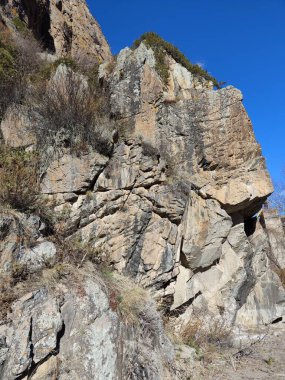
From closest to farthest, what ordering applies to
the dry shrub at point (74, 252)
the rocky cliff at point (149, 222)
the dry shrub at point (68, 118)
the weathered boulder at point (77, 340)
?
the weathered boulder at point (77, 340), the rocky cliff at point (149, 222), the dry shrub at point (74, 252), the dry shrub at point (68, 118)

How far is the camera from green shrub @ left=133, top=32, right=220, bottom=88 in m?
9.98

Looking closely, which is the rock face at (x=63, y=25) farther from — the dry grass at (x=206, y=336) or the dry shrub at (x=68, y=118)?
the dry grass at (x=206, y=336)

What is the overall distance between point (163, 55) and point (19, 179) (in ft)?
20.9

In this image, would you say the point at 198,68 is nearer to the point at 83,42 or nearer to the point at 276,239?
the point at 83,42

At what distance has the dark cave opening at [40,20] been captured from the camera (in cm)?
1312

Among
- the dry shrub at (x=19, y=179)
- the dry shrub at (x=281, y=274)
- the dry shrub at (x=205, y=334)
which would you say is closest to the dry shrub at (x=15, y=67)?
the dry shrub at (x=19, y=179)

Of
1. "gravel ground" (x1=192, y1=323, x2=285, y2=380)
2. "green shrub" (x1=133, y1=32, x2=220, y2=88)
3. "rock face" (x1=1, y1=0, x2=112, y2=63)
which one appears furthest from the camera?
"rock face" (x1=1, y1=0, x2=112, y2=63)

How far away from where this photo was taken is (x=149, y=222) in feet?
26.8

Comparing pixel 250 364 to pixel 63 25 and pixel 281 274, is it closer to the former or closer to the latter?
pixel 281 274

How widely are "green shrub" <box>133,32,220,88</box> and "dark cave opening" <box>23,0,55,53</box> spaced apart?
4600 millimetres

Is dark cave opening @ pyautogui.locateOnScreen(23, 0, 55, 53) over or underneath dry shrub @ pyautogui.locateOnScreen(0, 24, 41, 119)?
over

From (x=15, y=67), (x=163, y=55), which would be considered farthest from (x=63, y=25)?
(x=15, y=67)

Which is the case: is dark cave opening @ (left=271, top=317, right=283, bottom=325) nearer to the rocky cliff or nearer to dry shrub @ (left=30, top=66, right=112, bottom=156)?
the rocky cliff

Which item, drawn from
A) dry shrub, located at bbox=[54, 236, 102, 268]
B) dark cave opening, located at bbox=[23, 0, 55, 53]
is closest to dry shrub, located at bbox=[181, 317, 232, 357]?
dry shrub, located at bbox=[54, 236, 102, 268]
